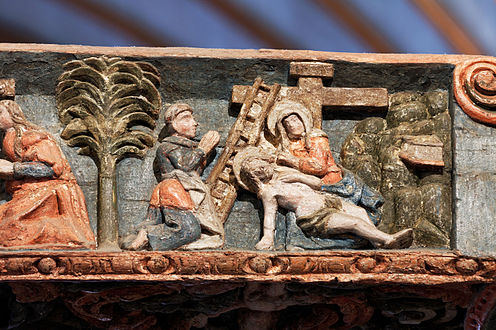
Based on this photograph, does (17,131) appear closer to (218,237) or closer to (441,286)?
(218,237)

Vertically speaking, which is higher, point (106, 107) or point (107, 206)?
point (106, 107)

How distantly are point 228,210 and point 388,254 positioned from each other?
0.96 m

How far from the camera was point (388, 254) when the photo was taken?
5816 millimetres

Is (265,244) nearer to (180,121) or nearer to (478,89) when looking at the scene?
(180,121)

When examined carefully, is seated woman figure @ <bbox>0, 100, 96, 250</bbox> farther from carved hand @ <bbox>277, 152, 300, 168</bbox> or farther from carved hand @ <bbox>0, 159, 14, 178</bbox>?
carved hand @ <bbox>277, 152, 300, 168</bbox>

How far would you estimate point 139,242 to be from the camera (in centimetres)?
596

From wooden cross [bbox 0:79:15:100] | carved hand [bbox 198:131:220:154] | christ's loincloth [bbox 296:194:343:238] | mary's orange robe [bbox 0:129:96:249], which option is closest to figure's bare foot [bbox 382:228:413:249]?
christ's loincloth [bbox 296:194:343:238]

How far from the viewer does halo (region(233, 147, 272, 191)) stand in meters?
6.26

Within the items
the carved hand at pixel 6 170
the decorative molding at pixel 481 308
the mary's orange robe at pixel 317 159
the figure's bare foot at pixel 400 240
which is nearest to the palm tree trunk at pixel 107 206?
the carved hand at pixel 6 170

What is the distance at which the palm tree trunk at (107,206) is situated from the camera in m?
6.17

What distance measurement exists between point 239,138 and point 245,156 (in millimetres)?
138

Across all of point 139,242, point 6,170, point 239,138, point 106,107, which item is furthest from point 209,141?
point 6,170

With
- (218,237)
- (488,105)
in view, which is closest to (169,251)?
(218,237)

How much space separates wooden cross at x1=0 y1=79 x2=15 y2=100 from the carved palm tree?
0.83ft
